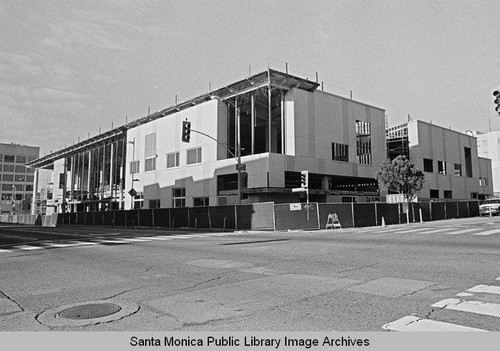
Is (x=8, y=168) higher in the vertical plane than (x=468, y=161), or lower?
higher

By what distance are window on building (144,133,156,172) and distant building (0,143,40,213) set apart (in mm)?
93914

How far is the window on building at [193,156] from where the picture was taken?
5043 centimetres

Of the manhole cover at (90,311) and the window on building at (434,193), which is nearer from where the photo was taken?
the manhole cover at (90,311)

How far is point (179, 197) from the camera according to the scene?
2068 inches

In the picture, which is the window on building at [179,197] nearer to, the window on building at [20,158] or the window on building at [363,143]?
the window on building at [363,143]

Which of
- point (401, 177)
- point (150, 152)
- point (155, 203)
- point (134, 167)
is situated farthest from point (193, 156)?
point (401, 177)

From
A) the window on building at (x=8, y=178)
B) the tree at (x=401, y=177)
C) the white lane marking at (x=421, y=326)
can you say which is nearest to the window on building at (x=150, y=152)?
the tree at (x=401, y=177)

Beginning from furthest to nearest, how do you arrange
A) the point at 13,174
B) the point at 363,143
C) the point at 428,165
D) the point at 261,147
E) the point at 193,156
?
the point at 13,174
the point at 428,165
the point at 261,147
the point at 363,143
the point at 193,156

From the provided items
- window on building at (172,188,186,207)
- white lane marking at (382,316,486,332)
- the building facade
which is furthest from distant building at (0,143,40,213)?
white lane marking at (382,316,486,332)

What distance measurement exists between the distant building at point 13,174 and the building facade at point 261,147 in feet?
317

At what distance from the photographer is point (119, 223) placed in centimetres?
4594

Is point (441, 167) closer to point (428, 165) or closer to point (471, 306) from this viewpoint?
point (428, 165)

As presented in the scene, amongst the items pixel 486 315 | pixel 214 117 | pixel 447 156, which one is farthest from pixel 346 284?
pixel 447 156

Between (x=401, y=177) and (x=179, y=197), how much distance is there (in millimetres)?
27890
